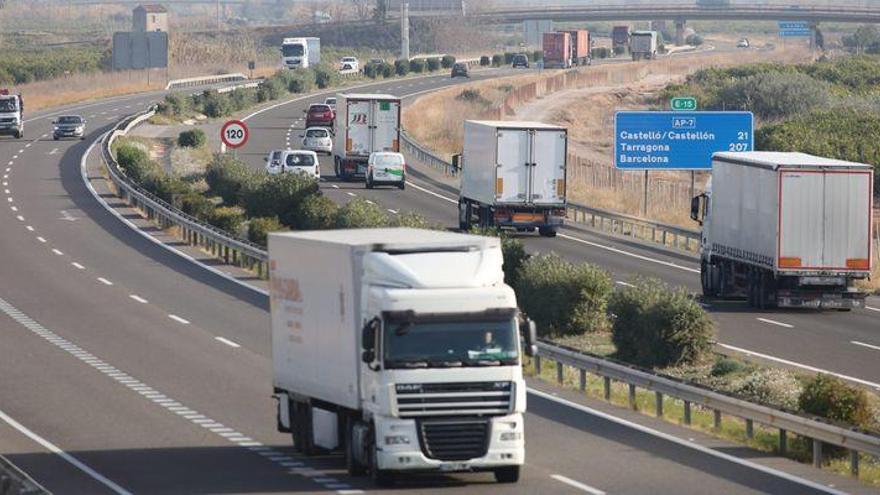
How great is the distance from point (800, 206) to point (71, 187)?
35.0 m

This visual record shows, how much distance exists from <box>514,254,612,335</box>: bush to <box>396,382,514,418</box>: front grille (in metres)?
15.5

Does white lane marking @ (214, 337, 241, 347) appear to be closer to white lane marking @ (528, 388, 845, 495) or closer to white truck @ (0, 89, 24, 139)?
white lane marking @ (528, 388, 845, 495)

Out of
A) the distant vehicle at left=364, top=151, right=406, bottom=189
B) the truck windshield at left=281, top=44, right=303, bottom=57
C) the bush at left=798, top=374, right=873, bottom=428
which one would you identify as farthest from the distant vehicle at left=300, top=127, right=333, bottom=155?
the truck windshield at left=281, top=44, right=303, bottom=57

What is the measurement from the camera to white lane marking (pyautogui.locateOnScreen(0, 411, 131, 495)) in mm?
19359

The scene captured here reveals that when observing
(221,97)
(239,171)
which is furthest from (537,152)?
(221,97)

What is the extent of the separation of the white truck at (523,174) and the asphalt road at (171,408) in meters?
10.7

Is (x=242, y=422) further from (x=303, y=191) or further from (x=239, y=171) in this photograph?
(x=239, y=171)

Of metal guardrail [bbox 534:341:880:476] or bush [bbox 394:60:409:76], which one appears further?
bush [bbox 394:60:409:76]

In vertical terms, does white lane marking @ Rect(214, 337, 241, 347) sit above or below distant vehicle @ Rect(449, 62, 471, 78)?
below

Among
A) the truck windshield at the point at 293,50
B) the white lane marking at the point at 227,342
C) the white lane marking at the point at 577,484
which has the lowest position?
the white lane marking at the point at 227,342

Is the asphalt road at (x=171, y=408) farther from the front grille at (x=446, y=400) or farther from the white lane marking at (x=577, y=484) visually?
the front grille at (x=446, y=400)

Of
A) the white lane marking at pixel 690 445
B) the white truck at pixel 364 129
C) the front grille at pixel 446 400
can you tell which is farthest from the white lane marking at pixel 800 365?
the white truck at pixel 364 129

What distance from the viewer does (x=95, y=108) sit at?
11919cm

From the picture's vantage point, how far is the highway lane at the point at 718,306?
107 ft
